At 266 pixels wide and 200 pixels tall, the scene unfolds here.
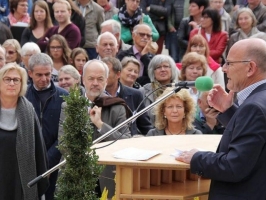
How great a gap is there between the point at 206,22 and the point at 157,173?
6.46 metres

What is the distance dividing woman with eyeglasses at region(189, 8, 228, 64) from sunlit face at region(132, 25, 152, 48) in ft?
3.66

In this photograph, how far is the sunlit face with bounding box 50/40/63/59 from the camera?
10484mm

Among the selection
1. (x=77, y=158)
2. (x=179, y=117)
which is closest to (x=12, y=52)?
(x=179, y=117)

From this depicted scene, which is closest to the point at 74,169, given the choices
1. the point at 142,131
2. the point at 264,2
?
the point at 142,131

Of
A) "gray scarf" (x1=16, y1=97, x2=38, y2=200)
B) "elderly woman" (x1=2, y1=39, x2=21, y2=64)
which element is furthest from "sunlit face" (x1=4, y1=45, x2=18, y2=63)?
"gray scarf" (x1=16, y1=97, x2=38, y2=200)

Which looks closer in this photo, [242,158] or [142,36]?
[242,158]

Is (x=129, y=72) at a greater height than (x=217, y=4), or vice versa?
(x=217, y=4)

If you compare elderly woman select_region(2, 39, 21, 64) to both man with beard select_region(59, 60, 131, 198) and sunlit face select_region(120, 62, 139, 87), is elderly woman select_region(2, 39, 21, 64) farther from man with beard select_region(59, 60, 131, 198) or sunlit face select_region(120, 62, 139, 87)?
man with beard select_region(59, 60, 131, 198)

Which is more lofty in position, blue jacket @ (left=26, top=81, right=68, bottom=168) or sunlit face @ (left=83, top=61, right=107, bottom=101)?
sunlit face @ (left=83, top=61, right=107, bottom=101)

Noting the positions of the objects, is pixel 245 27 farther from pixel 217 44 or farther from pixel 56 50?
pixel 56 50

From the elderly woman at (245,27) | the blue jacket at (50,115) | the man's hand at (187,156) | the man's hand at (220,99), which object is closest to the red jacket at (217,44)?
the elderly woman at (245,27)

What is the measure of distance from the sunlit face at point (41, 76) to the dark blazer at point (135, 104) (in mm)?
830

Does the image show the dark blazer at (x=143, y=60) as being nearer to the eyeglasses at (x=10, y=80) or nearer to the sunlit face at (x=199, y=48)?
the sunlit face at (x=199, y=48)

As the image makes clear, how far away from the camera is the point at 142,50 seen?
10.9 metres
